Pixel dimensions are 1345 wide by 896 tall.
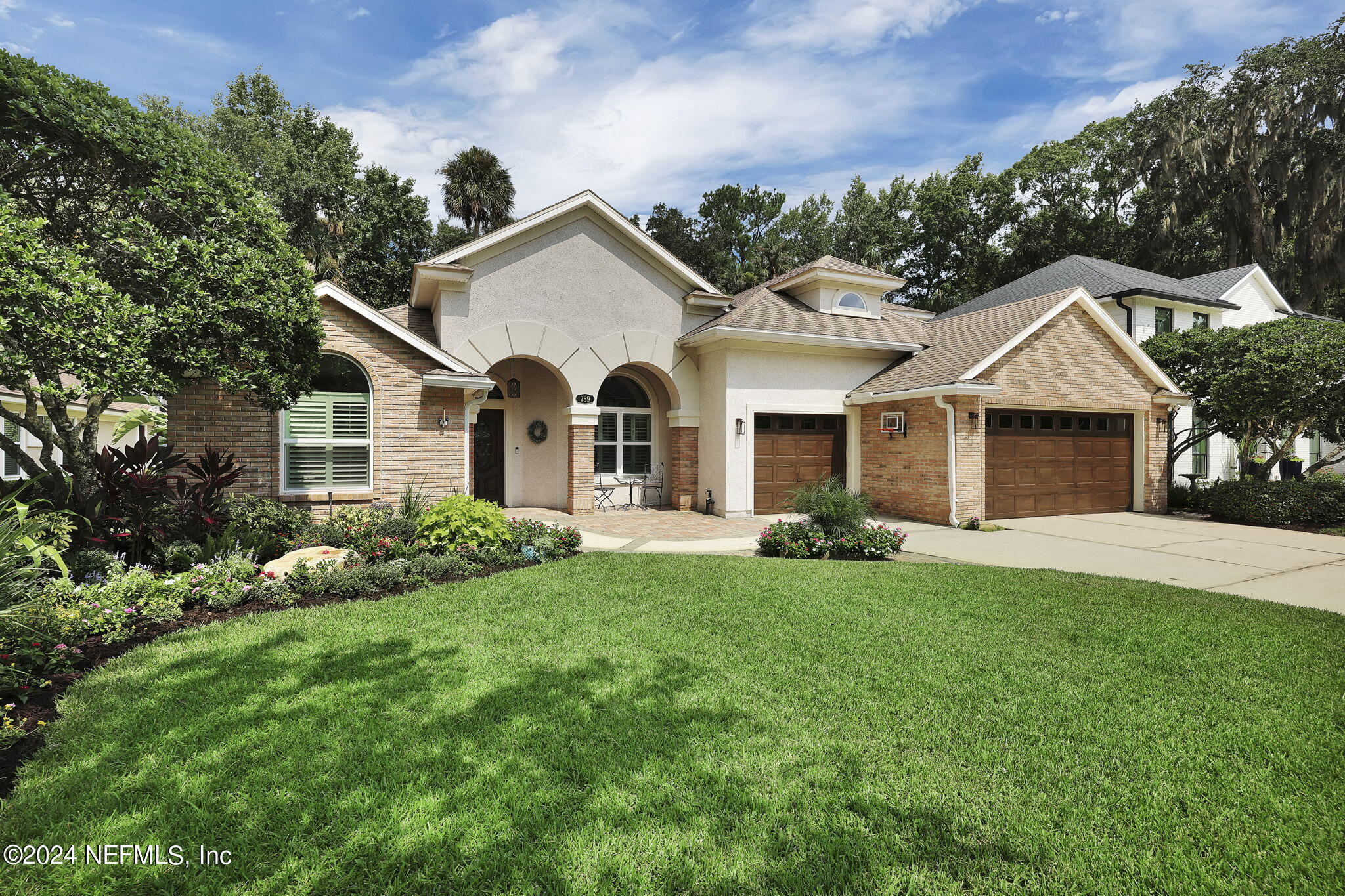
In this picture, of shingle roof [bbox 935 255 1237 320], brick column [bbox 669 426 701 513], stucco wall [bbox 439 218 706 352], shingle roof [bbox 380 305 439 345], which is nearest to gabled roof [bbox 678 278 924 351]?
stucco wall [bbox 439 218 706 352]

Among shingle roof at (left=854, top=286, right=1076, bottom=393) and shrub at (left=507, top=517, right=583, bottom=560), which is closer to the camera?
shrub at (left=507, top=517, right=583, bottom=560)

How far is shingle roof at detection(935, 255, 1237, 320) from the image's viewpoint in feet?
64.2

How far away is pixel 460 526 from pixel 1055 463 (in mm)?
13670

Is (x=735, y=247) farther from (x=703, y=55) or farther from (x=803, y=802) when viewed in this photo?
(x=803, y=802)

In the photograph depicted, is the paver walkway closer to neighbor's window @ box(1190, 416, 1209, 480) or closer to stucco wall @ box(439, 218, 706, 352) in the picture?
stucco wall @ box(439, 218, 706, 352)

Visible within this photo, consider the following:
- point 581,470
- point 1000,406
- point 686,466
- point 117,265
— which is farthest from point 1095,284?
point 117,265

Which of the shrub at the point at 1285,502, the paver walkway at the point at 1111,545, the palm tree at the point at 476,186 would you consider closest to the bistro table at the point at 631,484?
the paver walkway at the point at 1111,545

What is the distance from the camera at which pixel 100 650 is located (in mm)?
4957

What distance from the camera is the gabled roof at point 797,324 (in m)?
14.4

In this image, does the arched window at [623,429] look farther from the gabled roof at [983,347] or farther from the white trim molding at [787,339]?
the gabled roof at [983,347]

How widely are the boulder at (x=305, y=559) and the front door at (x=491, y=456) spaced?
7216 mm

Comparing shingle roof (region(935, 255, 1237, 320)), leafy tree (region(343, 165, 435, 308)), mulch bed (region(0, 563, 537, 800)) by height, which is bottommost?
mulch bed (region(0, 563, 537, 800))

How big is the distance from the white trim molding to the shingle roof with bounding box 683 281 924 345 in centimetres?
16

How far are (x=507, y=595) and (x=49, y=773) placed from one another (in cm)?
381
